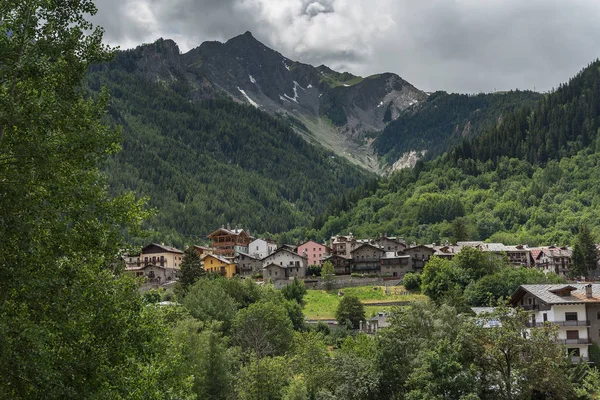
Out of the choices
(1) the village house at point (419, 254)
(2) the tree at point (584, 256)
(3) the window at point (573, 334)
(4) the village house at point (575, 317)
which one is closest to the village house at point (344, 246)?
(1) the village house at point (419, 254)

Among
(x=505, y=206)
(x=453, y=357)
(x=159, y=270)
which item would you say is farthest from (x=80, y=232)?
(x=505, y=206)

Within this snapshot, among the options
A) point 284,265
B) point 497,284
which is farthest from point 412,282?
point 284,265

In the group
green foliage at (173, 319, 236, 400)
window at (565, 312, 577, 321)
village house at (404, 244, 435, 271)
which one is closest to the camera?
green foliage at (173, 319, 236, 400)

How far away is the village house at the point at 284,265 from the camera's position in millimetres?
137875

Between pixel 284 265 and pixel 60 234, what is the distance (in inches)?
4871

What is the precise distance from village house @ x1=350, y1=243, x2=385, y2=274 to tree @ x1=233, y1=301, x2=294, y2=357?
209 feet

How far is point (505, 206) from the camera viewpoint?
195000mm

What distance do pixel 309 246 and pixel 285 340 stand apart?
81033 millimetres

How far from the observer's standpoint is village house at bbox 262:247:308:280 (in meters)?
138

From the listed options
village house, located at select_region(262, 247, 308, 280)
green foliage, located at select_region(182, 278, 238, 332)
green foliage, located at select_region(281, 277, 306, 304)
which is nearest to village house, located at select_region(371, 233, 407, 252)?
village house, located at select_region(262, 247, 308, 280)

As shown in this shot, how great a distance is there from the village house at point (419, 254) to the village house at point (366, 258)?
6.33m

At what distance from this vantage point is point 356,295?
110438mm

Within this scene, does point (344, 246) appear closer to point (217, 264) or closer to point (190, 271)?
point (217, 264)

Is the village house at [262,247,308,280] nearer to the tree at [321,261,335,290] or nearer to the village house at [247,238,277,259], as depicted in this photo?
the tree at [321,261,335,290]
